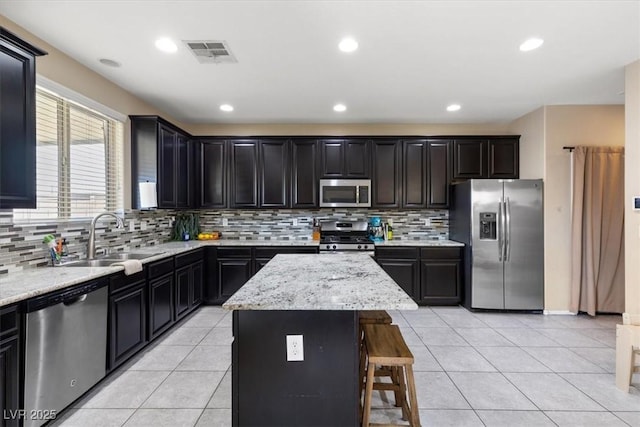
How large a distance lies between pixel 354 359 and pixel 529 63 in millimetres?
2963

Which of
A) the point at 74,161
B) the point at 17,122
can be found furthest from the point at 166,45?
the point at 74,161

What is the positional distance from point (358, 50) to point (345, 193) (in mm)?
2208

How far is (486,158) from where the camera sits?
4547 mm

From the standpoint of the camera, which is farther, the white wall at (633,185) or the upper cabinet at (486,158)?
the upper cabinet at (486,158)

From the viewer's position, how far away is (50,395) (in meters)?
1.89

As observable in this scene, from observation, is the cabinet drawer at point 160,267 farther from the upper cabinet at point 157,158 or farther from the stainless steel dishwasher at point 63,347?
the upper cabinet at point 157,158

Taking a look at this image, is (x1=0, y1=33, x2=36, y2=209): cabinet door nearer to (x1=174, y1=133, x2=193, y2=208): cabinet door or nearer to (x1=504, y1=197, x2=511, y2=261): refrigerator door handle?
(x1=174, y1=133, x2=193, y2=208): cabinet door

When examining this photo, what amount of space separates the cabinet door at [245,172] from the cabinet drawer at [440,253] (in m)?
2.46

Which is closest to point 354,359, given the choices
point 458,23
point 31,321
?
point 31,321

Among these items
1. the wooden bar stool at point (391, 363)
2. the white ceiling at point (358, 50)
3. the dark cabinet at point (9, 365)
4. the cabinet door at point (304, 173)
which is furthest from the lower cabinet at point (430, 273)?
the dark cabinet at point (9, 365)

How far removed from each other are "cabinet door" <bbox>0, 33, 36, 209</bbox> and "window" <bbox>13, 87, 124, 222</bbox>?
0.47 metres

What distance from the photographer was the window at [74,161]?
2.49 m

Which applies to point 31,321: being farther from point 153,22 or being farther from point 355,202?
point 355,202

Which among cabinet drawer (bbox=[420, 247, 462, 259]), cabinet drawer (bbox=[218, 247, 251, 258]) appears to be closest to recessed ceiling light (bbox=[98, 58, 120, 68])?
cabinet drawer (bbox=[218, 247, 251, 258])
